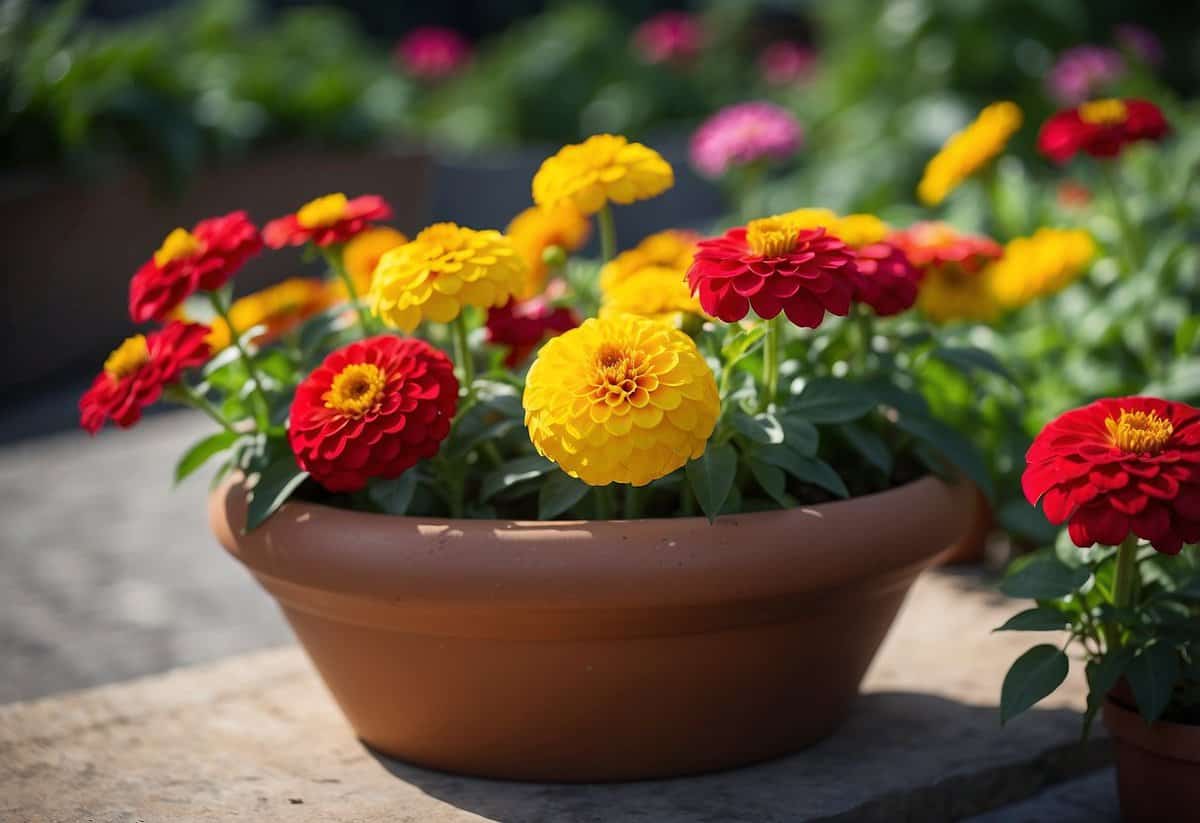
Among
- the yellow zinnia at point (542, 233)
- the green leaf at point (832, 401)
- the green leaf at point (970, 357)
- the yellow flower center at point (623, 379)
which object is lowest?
the green leaf at point (970, 357)

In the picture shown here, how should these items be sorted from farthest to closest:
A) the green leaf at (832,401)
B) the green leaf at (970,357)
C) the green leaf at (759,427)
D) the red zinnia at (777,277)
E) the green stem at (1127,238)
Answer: the green stem at (1127,238)
the green leaf at (970,357)
the green leaf at (832,401)
the green leaf at (759,427)
the red zinnia at (777,277)

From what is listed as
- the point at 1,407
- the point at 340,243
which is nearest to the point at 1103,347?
the point at 340,243

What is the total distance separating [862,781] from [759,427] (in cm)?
48

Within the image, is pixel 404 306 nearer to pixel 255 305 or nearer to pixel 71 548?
pixel 255 305

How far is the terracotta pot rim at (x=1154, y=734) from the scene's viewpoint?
1.61m

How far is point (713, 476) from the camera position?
5.34 feet

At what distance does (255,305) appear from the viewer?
7.73 ft

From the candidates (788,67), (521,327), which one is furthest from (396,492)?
(788,67)

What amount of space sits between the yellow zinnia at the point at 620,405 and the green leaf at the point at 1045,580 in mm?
450

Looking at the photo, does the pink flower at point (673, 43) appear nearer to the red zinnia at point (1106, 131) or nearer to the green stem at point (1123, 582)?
the red zinnia at point (1106, 131)

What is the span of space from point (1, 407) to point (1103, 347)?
3.47 meters

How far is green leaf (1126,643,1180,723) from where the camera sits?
5.18 ft

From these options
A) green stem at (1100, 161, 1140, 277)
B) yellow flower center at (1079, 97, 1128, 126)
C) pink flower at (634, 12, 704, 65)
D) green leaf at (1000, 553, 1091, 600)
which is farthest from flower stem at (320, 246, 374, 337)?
pink flower at (634, 12, 704, 65)

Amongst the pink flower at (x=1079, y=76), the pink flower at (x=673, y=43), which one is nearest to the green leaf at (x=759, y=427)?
the pink flower at (x=1079, y=76)
